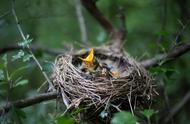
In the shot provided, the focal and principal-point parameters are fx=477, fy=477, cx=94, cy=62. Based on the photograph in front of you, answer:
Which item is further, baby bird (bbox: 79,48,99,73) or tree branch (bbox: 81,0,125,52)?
tree branch (bbox: 81,0,125,52)

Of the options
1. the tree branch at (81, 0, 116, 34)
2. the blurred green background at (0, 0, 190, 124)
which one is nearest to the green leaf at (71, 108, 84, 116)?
the blurred green background at (0, 0, 190, 124)

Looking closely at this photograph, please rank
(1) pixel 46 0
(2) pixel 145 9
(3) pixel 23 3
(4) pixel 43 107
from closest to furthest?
1. (3) pixel 23 3
2. (1) pixel 46 0
3. (4) pixel 43 107
4. (2) pixel 145 9

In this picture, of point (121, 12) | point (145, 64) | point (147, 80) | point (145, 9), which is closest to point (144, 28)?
point (145, 9)

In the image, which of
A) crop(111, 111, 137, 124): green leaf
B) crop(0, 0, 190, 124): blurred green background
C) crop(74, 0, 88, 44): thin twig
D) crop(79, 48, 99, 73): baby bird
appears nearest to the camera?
crop(111, 111, 137, 124): green leaf

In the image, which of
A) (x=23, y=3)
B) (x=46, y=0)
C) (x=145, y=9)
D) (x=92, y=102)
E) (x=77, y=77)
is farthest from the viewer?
(x=145, y=9)

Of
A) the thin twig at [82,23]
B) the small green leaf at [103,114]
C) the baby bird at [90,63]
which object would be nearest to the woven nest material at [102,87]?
the small green leaf at [103,114]

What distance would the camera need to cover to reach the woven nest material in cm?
287

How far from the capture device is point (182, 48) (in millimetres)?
3408

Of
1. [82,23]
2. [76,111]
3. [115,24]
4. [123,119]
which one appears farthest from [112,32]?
[123,119]

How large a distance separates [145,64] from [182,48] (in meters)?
0.33

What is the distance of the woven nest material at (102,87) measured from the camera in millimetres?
2871

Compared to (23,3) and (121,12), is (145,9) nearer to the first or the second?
(121,12)

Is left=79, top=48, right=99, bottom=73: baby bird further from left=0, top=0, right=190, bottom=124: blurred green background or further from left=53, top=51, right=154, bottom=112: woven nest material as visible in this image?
left=0, top=0, right=190, bottom=124: blurred green background

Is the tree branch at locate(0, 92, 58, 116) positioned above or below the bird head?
below
